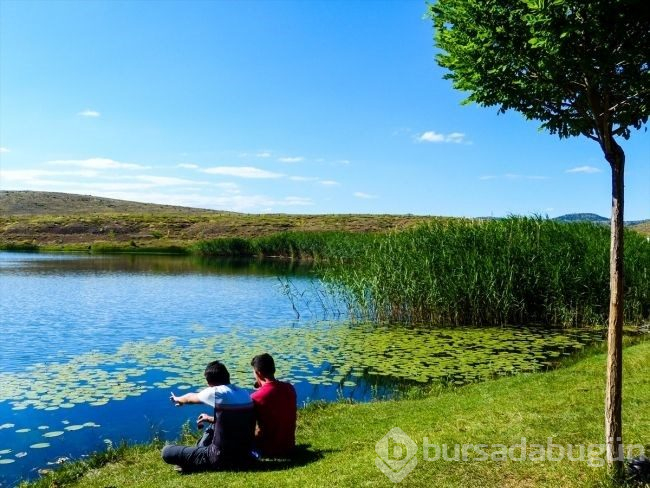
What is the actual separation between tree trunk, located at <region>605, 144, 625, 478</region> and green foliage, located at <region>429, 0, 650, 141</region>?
375 millimetres

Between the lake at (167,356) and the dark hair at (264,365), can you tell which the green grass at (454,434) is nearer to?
the dark hair at (264,365)

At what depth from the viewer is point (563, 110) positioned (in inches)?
→ 237

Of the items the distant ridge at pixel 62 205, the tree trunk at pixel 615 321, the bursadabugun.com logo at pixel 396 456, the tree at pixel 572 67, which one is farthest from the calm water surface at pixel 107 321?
the distant ridge at pixel 62 205

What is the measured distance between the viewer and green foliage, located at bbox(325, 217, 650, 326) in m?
18.2

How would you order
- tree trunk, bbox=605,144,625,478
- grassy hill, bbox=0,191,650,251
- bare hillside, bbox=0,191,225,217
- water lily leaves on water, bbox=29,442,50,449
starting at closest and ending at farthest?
1. tree trunk, bbox=605,144,625,478
2. water lily leaves on water, bbox=29,442,50,449
3. grassy hill, bbox=0,191,650,251
4. bare hillside, bbox=0,191,225,217

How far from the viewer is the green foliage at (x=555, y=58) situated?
15.8 feet

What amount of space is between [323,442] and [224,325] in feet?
41.6

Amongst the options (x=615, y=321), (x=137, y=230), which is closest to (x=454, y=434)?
(x=615, y=321)

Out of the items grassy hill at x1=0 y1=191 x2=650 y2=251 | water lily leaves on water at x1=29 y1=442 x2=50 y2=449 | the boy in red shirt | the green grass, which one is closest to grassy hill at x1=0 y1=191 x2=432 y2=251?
grassy hill at x1=0 y1=191 x2=650 y2=251

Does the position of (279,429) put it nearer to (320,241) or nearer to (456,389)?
(456,389)

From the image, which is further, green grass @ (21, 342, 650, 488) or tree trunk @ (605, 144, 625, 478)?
green grass @ (21, 342, 650, 488)

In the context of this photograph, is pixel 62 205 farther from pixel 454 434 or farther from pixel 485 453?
pixel 485 453

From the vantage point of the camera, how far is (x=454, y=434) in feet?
24.1

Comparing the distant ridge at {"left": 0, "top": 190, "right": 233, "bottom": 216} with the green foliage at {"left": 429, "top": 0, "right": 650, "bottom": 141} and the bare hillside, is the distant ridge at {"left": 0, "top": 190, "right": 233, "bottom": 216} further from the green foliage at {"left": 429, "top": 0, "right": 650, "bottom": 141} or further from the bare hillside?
the green foliage at {"left": 429, "top": 0, "right": 650, "bottom": 141}
